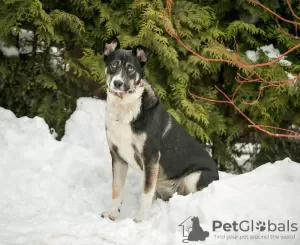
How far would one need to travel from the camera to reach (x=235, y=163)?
6625 millimetres

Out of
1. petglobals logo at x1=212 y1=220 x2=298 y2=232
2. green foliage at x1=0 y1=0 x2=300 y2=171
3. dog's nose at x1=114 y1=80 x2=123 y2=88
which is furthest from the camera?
green foliage at x1=0 y1=0 x2=300 y2=171

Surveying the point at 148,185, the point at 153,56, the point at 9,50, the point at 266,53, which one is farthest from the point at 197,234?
the point at 9,50

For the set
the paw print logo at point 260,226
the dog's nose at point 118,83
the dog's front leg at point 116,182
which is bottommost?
the dog's front leg at point 116,182

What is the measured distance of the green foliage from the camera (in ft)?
18.0

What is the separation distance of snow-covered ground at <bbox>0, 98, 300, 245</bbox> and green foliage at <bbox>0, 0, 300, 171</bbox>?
2.32ft

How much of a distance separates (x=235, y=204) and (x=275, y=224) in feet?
1.42

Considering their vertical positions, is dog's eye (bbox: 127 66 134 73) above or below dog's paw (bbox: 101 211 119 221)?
above

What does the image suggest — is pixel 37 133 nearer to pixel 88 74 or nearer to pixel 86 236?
pixel 88 74

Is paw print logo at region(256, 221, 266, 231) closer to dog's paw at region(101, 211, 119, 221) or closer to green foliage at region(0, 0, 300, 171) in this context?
dog's paw at region(101, 211, 119, 221)

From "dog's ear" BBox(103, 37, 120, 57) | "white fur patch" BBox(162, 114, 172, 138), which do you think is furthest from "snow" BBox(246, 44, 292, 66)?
"dog's ear" BBox(103, 37, 120, 57)

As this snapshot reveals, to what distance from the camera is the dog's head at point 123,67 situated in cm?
369

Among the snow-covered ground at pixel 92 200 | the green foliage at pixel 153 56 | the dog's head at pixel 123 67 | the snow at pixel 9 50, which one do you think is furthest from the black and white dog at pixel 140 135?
the snow at pixel 9 50

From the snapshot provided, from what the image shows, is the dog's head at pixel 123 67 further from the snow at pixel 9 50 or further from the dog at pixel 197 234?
the snow at pixel 9 50

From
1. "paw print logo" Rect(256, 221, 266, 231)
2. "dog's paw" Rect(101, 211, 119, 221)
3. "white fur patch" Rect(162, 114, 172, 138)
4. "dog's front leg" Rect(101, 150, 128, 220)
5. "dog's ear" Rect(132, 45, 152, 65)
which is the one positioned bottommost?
"dog's paw" Rect(101, 211, 119, 221)
